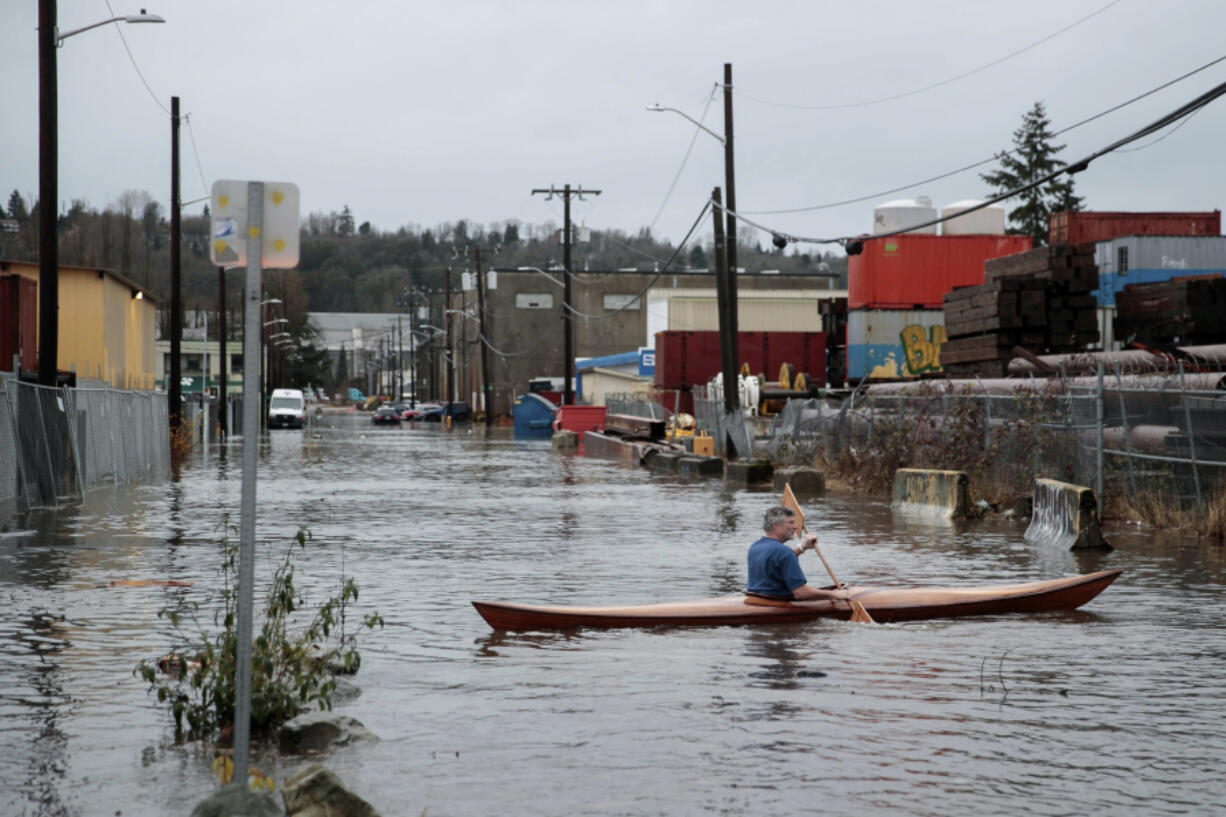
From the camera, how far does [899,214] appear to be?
54406 mm

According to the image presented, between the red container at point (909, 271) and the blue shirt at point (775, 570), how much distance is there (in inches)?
1421

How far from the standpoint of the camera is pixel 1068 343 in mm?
29062

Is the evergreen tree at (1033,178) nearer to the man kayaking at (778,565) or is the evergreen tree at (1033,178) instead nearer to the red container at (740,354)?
the red container at (740,354)

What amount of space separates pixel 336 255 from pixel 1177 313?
134 meters

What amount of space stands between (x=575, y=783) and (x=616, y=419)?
48.3m

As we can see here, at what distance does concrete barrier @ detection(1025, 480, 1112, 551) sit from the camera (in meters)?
17.3

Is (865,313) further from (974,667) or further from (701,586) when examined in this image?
(974,667)

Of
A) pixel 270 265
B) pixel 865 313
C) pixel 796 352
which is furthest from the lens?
pixel 796 352

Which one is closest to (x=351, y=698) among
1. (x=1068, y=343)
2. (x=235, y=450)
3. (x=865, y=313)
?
(x=1068, y=343)

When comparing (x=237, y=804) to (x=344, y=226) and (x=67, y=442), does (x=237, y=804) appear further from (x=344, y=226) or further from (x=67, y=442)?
(x=344, y=226)

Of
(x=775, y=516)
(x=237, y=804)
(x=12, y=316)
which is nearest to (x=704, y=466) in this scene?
(x=12, y=316)

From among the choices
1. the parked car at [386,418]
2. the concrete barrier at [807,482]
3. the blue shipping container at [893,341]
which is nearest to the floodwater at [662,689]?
the concrete barrier at [807,482]

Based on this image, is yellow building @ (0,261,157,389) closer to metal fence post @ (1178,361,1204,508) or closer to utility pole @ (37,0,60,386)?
utility pole @ (37,0,60,386)

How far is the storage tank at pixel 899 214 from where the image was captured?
2133 inches
